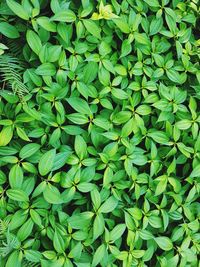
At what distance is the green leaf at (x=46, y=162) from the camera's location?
146 centimetres

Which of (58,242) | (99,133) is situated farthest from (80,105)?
(58,242)

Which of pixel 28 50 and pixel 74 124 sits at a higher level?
pixel 28 50

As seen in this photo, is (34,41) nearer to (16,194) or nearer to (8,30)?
(8,30)

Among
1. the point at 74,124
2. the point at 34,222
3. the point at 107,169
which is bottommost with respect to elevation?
the point at 34,222

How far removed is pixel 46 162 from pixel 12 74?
0.32 metres

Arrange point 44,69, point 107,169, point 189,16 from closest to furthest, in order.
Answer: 1. point 44,69
2. point 107,169
3. point 189,16

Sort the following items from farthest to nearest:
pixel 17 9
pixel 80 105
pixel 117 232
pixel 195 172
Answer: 1. pixel 195 172
2. pixel 117 232
3. pixel 80 105
4. pixel 17 9

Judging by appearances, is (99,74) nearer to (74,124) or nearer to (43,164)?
(74,124)

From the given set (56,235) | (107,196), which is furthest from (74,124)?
(56,235)

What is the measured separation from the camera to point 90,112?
152 cm

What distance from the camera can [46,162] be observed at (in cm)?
146

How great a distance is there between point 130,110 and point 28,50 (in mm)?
444

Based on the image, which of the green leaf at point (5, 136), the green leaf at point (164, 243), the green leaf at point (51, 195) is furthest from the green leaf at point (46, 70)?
the green leaf at point (164, 243)

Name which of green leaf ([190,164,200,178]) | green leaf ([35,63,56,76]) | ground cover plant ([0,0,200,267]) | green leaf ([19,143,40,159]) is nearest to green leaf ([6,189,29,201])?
ground cover plant ([0,0,200,267])
